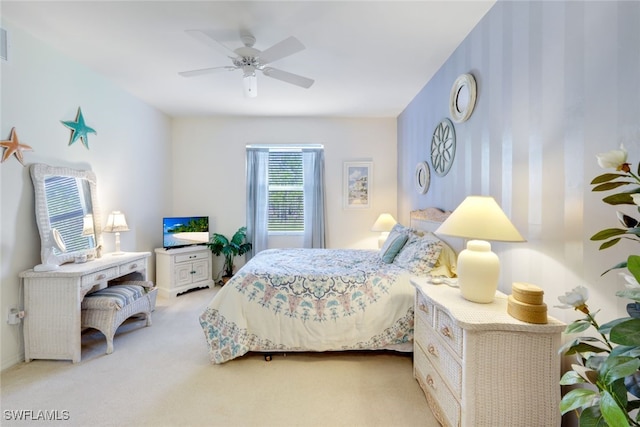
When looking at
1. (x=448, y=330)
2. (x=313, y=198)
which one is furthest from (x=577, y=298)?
(x=313, y=198)

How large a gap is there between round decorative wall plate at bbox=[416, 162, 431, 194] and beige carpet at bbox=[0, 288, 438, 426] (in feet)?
6.03

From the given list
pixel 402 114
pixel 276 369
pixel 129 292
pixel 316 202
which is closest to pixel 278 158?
pixel 316 202

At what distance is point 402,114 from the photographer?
4.08 m

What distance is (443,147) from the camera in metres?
2.69

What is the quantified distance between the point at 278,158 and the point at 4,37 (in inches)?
119

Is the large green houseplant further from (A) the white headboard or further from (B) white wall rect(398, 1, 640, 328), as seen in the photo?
(A) the white headboard

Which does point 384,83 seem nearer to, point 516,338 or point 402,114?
point 402,114

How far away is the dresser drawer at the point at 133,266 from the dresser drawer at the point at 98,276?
0.09m

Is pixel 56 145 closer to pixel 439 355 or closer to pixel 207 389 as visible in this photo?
pixel 207 389

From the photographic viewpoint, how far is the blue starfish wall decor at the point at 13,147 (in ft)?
6.85

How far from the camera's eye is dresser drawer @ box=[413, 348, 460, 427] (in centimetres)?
140

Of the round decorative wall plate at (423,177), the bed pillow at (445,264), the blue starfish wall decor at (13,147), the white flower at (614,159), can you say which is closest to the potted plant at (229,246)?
the blue starfish wall decor at (13,147)

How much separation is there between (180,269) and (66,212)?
1560 mm

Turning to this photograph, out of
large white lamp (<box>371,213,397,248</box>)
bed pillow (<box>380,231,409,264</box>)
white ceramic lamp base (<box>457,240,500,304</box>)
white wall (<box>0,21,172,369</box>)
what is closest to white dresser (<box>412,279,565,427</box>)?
white ceramic lamp base (<box>457,240,500,304</box>)
